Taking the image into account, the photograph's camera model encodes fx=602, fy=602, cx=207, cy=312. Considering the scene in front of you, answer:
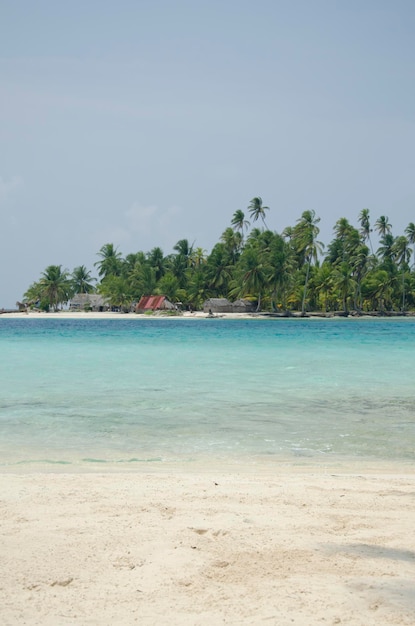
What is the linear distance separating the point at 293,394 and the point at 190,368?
20.6 ft

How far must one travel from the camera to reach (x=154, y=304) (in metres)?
86.2

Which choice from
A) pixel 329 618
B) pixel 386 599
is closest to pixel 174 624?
pixel 329 618

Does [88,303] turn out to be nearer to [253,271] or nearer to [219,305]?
[219,305]

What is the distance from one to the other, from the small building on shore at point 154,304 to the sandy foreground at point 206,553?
262ft

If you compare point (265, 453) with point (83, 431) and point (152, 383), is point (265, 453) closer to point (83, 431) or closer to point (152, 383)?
point (83, 431)

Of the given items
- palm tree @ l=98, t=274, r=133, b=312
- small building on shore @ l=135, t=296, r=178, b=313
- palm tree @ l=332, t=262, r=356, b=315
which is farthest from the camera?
palm tree @ l=98, t=274, r=133, b=312

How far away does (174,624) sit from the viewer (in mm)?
2609

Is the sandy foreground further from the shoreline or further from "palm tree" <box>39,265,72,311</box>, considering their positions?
"palm tree" <box>39,265,72,311</box>

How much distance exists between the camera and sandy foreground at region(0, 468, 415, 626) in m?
2.73

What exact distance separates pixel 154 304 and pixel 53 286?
19.8 metres

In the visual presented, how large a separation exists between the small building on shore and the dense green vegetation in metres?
2.08

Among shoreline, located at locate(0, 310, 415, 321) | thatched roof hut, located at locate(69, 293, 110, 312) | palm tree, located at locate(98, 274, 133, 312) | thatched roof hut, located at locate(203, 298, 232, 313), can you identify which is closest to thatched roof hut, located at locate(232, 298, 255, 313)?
thatched roof hut, located at locate(203, 298, 232, 313)

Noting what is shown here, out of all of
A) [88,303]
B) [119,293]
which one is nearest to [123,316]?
[119,293]

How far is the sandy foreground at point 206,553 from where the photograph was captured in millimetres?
2734
